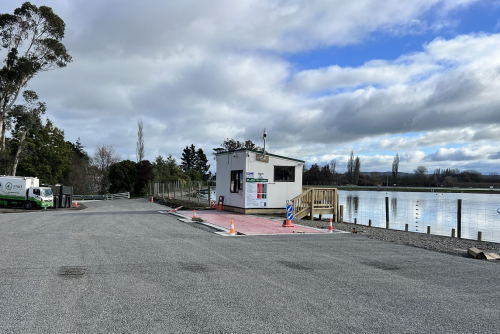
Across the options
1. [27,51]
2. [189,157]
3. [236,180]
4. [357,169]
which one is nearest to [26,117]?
[27,51]

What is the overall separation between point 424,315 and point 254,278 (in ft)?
9.32

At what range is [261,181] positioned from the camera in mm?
20547

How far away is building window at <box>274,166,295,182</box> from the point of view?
2109cm

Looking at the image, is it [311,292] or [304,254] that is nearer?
[311,292]

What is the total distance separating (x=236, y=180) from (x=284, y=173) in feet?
8.89

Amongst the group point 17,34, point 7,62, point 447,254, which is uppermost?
point 17,34

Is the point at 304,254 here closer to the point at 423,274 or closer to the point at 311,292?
the point at 423,274

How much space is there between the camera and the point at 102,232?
Result: 13.1m

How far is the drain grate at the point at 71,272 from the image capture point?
6.76m

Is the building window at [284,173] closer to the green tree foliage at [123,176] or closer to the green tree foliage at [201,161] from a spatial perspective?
the green tree foliage at [123,176]

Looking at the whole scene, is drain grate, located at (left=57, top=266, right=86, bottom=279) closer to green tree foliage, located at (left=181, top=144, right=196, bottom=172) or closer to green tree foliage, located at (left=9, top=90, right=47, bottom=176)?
green tree foliage, located at (left=9, top=90, right=47, bottom=176)

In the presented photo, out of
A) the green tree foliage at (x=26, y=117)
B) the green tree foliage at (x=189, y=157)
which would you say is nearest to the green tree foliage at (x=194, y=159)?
the green tree foliage at (x=189, y=157)

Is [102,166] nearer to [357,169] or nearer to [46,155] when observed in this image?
[46,155]

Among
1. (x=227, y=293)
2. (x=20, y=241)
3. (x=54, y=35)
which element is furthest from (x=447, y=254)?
(x=54, y=35)
